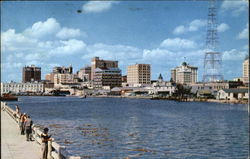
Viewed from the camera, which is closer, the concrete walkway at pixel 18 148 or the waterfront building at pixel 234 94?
the concrete walkway at pixel 18 148

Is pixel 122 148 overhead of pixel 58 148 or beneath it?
beneath

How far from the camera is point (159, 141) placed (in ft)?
115

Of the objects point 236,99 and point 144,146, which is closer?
point 144,146

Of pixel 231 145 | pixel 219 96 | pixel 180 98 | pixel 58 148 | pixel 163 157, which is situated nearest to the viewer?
pixel 58 148

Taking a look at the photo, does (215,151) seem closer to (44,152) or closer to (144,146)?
(144,146)

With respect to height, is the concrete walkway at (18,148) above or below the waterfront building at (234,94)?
below

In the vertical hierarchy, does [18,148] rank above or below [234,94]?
below

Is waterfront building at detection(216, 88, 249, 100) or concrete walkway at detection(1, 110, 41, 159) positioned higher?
waterfront building at detection(216, 88, 249, 100)

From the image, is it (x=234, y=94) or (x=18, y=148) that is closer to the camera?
(x=18, y=148)

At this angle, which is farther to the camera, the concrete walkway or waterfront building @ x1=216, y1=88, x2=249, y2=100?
waterfront building @ x1=216, y1=88, x2=249, y2=100

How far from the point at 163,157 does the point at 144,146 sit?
204 inches

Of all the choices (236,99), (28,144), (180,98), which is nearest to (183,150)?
(28,144)

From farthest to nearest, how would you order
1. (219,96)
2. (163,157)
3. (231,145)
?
(219,96) < (231,145) < (163,157)

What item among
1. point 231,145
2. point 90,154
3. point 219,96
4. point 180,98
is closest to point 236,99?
point 219,96
